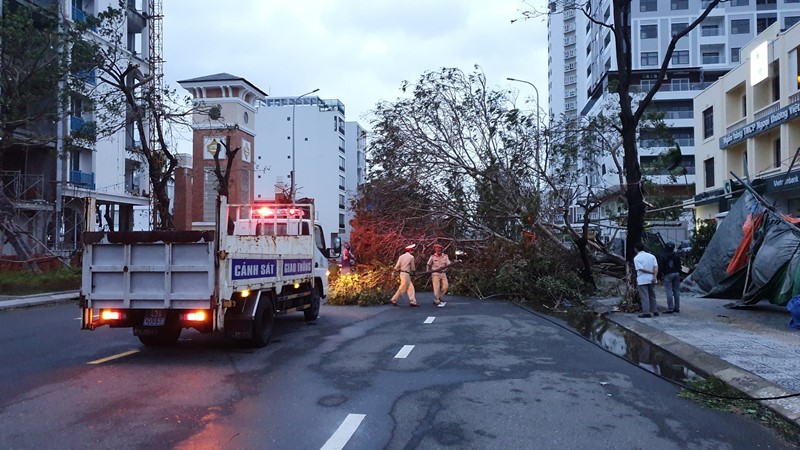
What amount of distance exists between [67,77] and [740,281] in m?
22.7

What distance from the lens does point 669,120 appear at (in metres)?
56.0

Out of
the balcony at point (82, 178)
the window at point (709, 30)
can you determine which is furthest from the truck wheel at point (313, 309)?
the window at point (709, 30)

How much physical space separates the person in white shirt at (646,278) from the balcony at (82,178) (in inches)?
1042

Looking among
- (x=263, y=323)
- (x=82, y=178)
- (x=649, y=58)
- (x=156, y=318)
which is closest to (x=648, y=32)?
(x=649, y=58)

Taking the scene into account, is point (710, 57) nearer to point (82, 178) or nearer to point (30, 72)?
point (82, 178)

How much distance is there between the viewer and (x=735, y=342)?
389 inches

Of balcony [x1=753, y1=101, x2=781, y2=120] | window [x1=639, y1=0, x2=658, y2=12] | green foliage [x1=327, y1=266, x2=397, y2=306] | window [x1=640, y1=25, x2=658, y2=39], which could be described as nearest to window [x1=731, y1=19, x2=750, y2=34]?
window [x1=640, y1=25, x2=658, y2=39]

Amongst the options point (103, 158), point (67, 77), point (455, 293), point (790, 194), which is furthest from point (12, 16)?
point (790, 194)

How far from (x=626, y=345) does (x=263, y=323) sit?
6426mm

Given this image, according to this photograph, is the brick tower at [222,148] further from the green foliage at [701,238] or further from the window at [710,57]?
the window at [710,57]

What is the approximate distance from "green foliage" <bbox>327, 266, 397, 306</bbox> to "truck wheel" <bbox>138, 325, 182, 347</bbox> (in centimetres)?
781

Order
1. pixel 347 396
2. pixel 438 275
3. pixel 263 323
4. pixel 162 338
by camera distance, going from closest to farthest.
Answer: pixel 347 396 < pixel 162 338 < pixel 263 323 < pixel 438 275

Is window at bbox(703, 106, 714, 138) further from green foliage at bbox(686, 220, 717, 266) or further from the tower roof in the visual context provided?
the tower roof

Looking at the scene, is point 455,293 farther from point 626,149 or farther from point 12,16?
point 12,16
